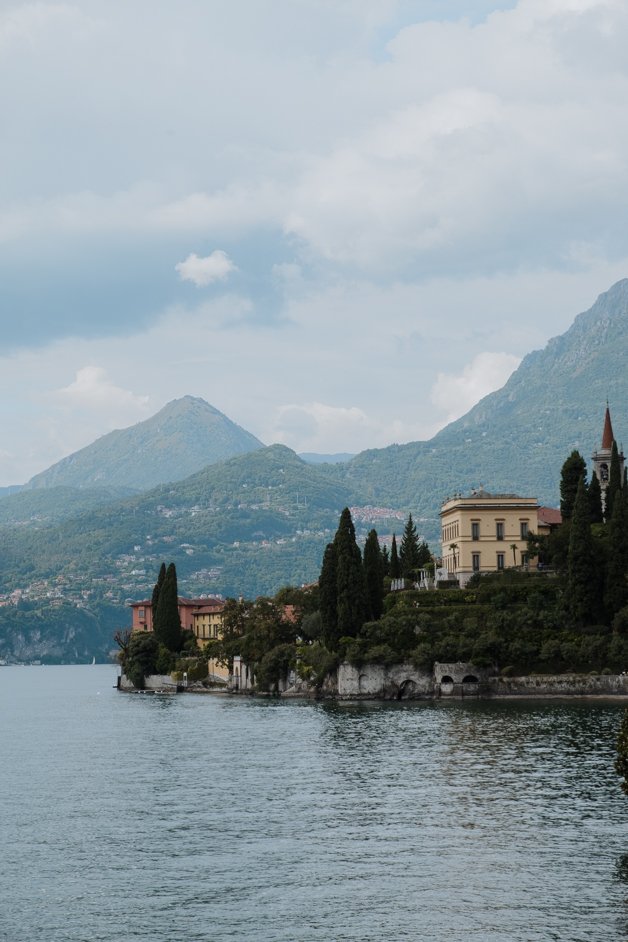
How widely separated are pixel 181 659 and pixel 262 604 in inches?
789

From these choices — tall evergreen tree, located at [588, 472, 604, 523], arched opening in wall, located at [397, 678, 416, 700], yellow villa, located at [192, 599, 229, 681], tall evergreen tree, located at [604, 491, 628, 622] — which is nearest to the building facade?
yellow villa, located at [192, 599, 229, 681]

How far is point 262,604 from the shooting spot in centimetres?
13625

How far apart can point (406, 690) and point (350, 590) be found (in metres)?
9.88

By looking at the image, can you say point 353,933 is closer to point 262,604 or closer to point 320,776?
point 320,776

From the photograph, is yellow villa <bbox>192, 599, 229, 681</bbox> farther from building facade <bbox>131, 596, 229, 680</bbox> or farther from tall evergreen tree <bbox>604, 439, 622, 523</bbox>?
tall evergreen tree <bbox>604, 439, 622, 523</bbox>

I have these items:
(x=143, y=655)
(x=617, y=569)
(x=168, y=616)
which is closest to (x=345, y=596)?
(x=617, y=569)

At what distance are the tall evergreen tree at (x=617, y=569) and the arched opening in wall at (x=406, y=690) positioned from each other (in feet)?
57.6

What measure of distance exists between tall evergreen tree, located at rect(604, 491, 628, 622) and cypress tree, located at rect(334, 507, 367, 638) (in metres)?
21.0

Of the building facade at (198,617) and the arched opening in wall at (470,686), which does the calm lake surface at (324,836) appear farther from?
the building facade at (198,617)

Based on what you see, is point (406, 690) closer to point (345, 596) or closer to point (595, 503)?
point (345, 596)

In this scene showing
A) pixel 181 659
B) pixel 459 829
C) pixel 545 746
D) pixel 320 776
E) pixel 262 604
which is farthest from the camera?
pixel 181 659

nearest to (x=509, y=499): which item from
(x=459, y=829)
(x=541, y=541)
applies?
(x=541, y=541)

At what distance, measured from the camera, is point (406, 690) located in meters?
110

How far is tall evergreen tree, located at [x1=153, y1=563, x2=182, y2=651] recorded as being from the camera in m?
152
